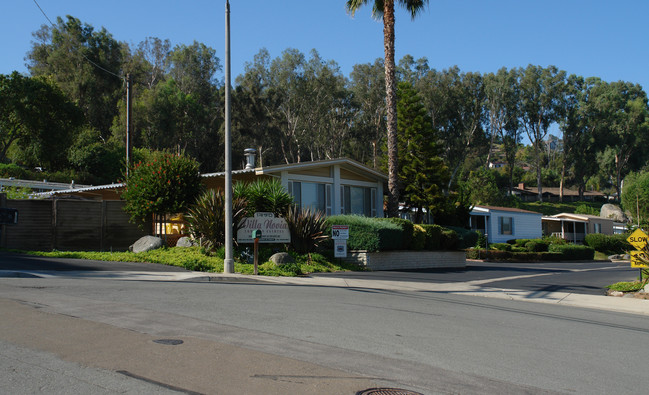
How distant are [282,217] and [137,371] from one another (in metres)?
14.9

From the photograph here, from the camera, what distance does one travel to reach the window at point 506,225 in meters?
45.3

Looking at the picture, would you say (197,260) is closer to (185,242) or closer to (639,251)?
(185,242)

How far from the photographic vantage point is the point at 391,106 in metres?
26.3

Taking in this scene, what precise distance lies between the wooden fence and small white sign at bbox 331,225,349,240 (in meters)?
8.20

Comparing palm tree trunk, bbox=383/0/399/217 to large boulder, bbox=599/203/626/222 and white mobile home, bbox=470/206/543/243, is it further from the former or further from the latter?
large boulder, bbox=599/203/626/222

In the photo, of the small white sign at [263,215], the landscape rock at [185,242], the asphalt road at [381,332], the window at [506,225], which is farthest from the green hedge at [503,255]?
the asphalt road at [381,332]

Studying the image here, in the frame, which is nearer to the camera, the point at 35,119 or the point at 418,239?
the point at 418,239

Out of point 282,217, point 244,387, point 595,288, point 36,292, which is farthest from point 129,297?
point 595,288

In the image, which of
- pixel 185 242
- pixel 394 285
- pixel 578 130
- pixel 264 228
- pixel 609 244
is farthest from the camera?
pixel 578 130

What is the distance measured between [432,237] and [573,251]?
23.6 m

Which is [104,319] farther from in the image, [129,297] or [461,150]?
[461,150]

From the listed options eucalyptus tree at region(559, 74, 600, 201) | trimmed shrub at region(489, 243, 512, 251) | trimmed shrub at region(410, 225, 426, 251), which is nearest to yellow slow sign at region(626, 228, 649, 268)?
trimmed shrub at region(410, 225, 426, 251)

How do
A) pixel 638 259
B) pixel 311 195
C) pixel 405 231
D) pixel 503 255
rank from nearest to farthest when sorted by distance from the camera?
pixel 638 259
pixel 405 231
pixel 311 195
pixel 503 255

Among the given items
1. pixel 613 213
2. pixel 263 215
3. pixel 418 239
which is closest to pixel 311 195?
pixel 418 239
